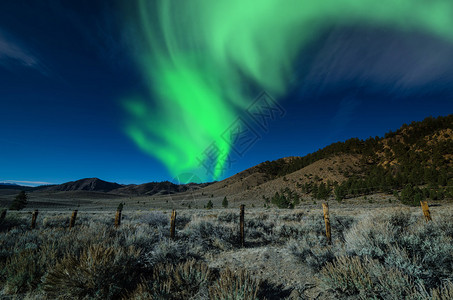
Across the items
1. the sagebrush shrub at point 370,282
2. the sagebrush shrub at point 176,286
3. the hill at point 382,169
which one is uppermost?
the hill at point 382,169

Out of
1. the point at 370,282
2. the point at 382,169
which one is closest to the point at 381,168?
the point at 382,169

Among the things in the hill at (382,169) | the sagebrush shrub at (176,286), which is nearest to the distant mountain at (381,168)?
the hill at (382,169)

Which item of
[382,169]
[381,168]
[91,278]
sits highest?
[381,168]

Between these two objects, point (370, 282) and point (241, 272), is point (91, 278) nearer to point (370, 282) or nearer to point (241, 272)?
point (241, 272)

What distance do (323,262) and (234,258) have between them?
291 centimetres

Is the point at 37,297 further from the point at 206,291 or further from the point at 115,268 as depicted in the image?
the point at 206,291

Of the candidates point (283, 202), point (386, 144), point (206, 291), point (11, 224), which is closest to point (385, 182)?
point (283, 202)

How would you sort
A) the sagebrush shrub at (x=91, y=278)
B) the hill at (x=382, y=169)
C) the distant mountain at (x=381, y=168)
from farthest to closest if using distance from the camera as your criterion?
the distant mountain at (x=381, y=168) → the hill at (x=382, y=169) → the sagebrush shrub at (x=91, y=278)

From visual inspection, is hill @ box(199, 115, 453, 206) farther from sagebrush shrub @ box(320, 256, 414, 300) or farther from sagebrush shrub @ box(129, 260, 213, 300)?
sagebrush shrub @ box(129, 260, 213, 300)

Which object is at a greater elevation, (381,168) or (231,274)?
(381,168)

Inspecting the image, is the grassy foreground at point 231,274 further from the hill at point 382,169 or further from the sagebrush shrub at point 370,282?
the hill at point 382,169

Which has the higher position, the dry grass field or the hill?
the hill

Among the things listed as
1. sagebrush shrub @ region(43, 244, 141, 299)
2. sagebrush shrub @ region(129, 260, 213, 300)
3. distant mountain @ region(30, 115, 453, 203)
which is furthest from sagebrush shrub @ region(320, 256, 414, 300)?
distant mountain @ region(30, 115, 453, 203)

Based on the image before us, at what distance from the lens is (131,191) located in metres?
180
